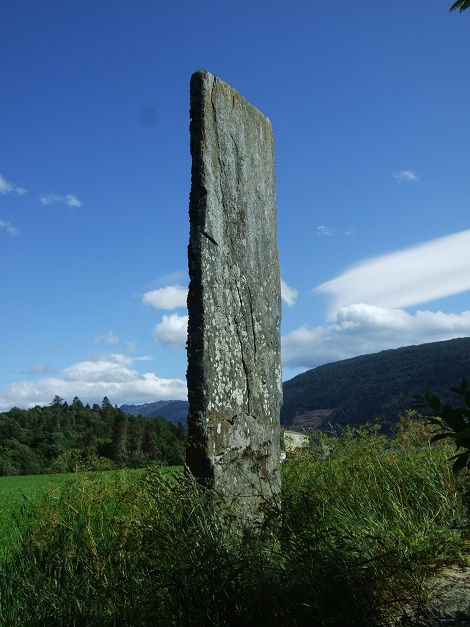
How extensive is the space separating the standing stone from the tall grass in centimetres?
43

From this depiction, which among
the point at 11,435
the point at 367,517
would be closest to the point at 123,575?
the point at 367,517

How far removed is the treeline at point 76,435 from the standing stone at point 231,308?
60.4 ft

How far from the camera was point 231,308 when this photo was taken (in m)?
5.50

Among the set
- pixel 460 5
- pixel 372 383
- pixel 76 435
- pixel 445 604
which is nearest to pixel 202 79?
pixel 460 5

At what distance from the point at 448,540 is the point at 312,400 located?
227 ft

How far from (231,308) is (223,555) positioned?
2.55 m

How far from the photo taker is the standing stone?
5156 mm

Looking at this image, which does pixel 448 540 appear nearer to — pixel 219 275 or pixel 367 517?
pixel 367 517

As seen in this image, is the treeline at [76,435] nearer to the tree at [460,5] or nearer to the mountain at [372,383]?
the mountain at [372,383]

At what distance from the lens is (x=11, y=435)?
4006cm

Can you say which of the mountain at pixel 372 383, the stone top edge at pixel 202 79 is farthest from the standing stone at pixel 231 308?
the mountain at pixel 372 383

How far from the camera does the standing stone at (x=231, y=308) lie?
16.9 ft

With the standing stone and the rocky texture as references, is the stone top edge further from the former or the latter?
the rocky texture

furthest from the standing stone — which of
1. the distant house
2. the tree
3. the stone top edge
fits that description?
the tree
